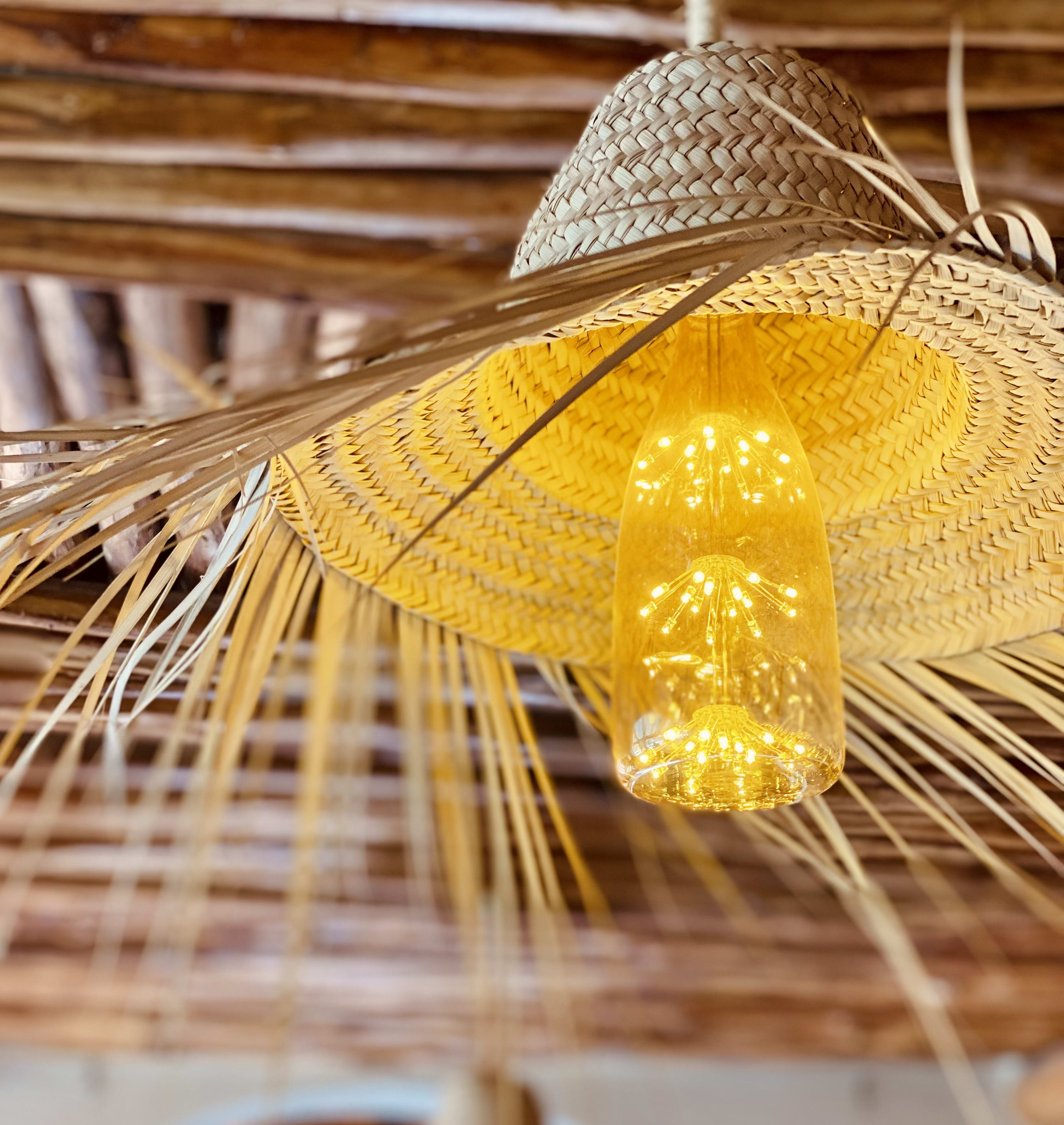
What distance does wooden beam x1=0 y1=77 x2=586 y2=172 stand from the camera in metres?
1.57

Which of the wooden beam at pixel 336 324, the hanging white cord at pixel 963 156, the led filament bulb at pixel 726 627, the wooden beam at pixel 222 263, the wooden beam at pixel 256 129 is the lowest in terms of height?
the led filament bulb at pixel 726 627

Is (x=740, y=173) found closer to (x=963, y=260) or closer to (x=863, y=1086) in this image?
(x=963, y=260)

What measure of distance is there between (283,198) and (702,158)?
3.51ft

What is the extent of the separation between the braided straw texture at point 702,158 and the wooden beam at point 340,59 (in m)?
0.76

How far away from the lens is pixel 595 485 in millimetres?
1045

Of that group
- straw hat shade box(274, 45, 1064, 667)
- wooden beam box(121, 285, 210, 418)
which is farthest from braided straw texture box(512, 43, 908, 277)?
wooden beam box(121, 285, 210, 418)

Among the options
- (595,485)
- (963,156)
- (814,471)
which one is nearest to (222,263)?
(595,485)

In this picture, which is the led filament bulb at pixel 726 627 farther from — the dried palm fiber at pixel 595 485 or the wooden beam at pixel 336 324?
the wooden beam at pixel 336 324

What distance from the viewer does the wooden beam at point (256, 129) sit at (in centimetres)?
157

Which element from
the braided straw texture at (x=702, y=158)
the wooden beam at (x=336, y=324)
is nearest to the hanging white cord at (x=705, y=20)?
the braided straw texture at (x=702, y=158)

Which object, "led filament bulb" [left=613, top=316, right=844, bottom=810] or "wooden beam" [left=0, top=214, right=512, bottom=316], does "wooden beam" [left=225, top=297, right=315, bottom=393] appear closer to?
"wooden beam" [left=0, top=214, right=512, bottom=316]

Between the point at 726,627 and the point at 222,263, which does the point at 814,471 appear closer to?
the point at 726,627

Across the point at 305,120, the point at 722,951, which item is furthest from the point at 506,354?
the point at 722,951

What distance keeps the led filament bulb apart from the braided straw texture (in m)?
0.18
